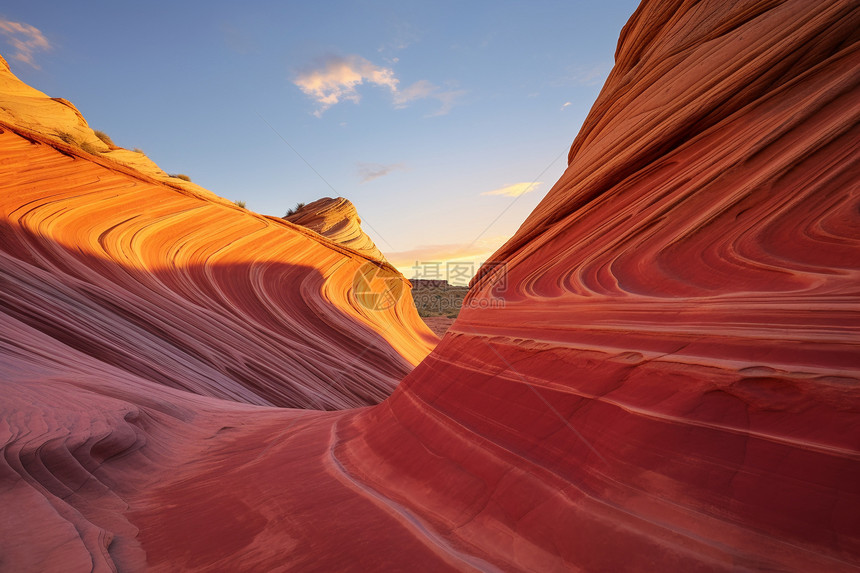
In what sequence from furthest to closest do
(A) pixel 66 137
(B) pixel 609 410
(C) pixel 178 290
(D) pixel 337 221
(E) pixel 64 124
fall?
(D) pixel 337 221, (E) pixel 64 124, (A) pixel 66 137, (C) pixel 178 290, (B) pixel 609 410

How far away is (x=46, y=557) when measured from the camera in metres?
1.48

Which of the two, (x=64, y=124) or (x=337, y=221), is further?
(x=337, y=221)

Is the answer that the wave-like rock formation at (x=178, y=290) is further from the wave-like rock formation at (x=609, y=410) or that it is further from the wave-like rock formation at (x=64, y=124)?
the wave-like rock formation at (x=609, y=410)

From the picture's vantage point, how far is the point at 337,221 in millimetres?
19094

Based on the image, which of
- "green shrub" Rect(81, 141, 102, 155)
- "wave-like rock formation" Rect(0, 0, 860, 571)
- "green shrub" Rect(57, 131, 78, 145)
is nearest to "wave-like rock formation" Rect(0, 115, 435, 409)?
"wave-like rock formation" Rect(0, 0, 860, 571)

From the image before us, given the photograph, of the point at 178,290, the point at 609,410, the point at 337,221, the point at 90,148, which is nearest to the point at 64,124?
the point at 90,148

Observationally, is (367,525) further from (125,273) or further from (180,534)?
(125,273)

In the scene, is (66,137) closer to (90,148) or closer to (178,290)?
(90,148)

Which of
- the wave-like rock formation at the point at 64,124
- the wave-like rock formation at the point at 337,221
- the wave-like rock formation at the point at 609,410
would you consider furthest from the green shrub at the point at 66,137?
→ the wave-like rock formation at the point at 609,410

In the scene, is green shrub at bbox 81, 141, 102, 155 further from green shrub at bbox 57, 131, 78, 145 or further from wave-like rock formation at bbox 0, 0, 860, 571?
wave-like rock formation at bbox 0, 0, 860, 571

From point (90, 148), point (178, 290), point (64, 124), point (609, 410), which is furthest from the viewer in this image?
point (64, 124)

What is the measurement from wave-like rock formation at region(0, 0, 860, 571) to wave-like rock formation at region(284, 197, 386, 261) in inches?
575

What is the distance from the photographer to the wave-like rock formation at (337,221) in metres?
18.4

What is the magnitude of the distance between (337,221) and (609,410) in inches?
723
